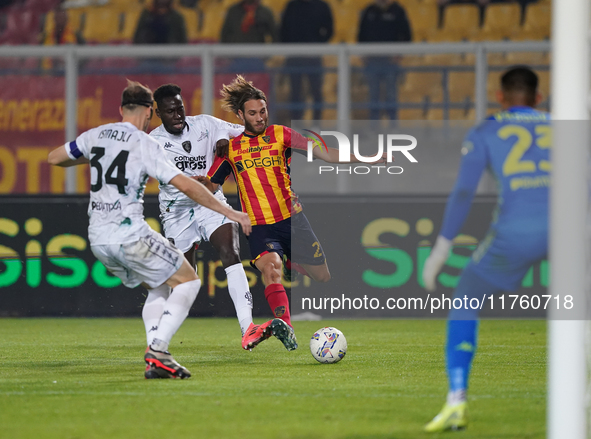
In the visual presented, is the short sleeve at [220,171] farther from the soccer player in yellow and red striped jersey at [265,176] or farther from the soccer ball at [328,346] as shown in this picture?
the soccer ball at [328,346]

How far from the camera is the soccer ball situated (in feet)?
22.2

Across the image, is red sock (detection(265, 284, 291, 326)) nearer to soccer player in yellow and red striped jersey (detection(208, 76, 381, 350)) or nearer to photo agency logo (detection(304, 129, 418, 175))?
soccer player in yellow and red striped jersey (detection(208, 76, 381, 350))

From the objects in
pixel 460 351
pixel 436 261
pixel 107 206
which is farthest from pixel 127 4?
pixel 460 351

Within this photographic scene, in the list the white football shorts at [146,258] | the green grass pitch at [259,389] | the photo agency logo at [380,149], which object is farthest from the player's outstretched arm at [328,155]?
the photo agency logo at [380,149]

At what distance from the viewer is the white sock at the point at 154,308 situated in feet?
20.1

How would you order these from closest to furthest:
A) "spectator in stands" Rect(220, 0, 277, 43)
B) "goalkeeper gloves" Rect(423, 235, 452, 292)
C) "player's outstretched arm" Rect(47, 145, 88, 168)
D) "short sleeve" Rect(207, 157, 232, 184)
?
1. "goalkeeper gloves" Rect(423, 235, 452, 292)
2. "player's outstretched arm" Rect(47, 145, 88, 168)
3. "short sleeve" Rect(207, 157, 232, 184)
4. "spectator in stands" Rect(220, 0, 277, 43)

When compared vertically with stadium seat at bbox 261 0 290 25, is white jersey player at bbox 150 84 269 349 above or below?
below

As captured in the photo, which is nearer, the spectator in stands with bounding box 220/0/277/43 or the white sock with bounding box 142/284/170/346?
the white sock with bounding box 142/284/170/346

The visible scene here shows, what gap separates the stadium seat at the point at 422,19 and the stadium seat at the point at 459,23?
0.39 ft

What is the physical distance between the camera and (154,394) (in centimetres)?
536

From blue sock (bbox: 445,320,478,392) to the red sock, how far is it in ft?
10.3

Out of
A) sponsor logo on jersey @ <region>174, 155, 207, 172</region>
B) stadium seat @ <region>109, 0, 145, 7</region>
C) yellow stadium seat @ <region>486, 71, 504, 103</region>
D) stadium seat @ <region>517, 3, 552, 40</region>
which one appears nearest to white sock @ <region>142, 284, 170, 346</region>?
sponsor logo on jersey @ <region>174, 155, 207, 172</region>

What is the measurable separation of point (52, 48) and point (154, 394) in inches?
268

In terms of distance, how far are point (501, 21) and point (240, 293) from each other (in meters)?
7.79
